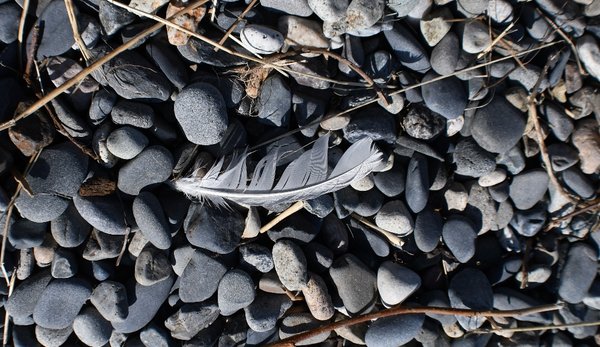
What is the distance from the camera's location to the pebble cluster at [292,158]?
2.27 meters

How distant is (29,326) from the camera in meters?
2.47

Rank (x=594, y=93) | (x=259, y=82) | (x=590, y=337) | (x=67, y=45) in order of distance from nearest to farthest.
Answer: (x=67, y=45) → (x=259, y=82) → (x=594, y=93) → (x=590, y=337)

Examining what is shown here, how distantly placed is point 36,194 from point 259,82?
1.19 m

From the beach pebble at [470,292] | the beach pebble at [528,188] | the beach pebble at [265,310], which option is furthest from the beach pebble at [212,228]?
the beach pebble at [528,188]

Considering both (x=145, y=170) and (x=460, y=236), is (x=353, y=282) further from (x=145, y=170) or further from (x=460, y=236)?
(x=145, y=170)

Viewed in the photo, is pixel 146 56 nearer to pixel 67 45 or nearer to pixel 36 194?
pixel 67 45

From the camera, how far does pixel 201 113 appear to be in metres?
2.26

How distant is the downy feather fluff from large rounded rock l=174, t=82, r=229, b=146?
152 mm

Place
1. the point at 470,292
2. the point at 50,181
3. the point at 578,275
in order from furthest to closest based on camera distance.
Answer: the point at 578,275, the point at 470,292, the point at 50,181

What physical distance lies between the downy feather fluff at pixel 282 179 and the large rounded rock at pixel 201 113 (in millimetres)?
152

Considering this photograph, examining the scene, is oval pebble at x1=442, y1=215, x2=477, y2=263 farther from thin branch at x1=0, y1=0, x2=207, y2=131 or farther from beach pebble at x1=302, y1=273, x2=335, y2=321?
thin branch at x1=0, y1=0, x2=207, y2=131

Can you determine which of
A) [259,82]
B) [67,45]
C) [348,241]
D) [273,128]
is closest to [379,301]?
[348,241]

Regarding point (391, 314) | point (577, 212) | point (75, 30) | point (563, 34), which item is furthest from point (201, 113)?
point (577, 212)

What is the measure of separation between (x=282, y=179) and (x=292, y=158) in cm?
15
